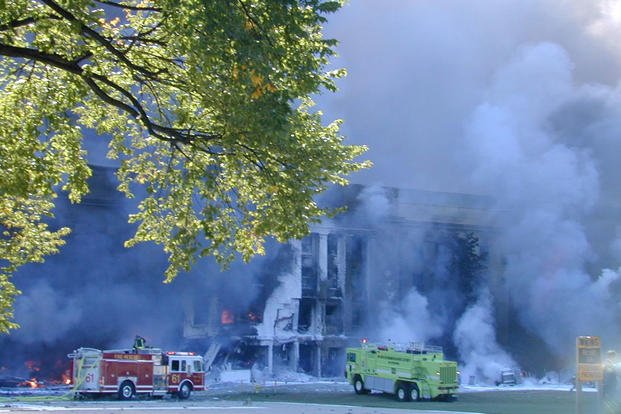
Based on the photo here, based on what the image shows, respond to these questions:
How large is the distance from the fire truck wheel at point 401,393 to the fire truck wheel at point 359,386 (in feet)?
6.65

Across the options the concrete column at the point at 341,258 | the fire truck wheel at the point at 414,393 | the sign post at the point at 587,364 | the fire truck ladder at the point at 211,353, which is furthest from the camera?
the concrete column at the point at 341,258

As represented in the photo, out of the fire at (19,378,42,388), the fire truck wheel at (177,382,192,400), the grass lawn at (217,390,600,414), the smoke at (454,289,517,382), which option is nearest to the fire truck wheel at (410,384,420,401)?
the grass lawn at (217,390,600,414)

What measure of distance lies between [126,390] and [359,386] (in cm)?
905

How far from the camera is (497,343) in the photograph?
44.8 metres

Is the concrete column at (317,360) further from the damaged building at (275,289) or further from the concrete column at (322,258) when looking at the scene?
the concrete column at (322,258)

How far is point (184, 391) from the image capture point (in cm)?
2836

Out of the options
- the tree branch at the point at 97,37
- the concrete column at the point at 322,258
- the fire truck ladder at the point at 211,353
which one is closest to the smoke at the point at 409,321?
the concrete column at the point at 322,258

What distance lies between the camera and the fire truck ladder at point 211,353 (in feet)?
128

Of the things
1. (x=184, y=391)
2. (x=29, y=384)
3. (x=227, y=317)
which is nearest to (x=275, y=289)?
(x=227, y=317)

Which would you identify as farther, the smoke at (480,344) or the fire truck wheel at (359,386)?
the smoke at (480,344)

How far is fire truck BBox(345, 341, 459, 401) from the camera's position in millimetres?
27672

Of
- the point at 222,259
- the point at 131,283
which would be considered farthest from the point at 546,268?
the point at 222,259

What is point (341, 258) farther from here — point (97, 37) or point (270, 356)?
point (97, 37)

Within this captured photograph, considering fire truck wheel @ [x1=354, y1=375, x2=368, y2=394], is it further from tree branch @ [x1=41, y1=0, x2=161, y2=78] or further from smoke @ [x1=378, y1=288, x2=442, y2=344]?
tree branch @ [x1=41, y1=0, x2=161, y2=78]
